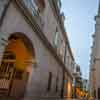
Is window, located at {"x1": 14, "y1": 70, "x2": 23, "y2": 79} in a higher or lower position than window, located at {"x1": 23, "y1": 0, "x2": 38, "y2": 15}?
lower

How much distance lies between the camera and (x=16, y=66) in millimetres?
7664

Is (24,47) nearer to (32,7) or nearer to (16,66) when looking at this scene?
(16,66)

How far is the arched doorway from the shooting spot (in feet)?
20.4

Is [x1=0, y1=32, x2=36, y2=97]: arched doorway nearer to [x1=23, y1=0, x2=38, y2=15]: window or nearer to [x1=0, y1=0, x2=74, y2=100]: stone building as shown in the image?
[x1=0, y1=0, x2=74, y2=100]: stone building

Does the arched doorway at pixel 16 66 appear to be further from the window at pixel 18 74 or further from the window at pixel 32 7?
the window at pixel 32 7

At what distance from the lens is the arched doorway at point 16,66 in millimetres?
6215

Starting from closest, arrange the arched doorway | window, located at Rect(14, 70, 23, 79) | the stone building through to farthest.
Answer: the stone building, the arched doorway, window, located at Rect(14, 70, 23, 79)

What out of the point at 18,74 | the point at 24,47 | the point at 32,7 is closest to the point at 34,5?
the point at 32,7

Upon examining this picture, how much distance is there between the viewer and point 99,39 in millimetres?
13047

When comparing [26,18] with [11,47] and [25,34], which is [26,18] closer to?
[25,34]

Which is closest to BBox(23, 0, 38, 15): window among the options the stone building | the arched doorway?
the stone building

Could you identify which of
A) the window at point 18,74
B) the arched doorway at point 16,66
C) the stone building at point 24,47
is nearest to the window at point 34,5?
the stone building at point 24,47

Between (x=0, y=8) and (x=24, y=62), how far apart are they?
10.0 ft

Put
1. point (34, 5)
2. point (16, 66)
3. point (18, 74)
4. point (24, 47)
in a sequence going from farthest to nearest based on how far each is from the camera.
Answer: point (16, 66)
point (18, 74)
point (34, 5)
point (24, 47)
